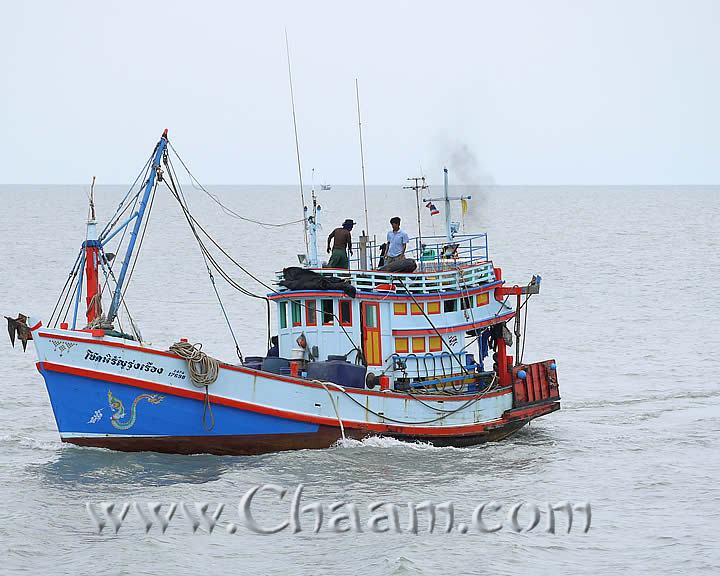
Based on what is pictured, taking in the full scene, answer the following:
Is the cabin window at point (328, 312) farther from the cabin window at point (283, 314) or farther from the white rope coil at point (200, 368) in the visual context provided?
the white rope coil at point (200, 368)

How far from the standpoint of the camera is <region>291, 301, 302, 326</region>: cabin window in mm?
26087

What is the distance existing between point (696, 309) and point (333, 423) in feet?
109

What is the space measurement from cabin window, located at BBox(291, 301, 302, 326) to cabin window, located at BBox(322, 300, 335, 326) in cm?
53

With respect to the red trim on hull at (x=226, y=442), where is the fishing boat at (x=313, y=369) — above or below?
above

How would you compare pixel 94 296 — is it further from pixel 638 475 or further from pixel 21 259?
pixel 21 259

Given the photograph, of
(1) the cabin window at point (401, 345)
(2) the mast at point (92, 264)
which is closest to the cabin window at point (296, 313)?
(1) the cabin window at point (401, 345)

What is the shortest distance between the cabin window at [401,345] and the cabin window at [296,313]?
2.13m

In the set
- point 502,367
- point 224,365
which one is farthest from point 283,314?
point 502,367

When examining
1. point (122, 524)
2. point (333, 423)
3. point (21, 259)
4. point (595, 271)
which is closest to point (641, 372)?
point (333, 423)

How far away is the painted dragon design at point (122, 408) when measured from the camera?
23.5 metres

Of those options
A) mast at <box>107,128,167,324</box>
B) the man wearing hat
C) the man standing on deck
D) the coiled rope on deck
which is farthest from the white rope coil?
the man standing on deck

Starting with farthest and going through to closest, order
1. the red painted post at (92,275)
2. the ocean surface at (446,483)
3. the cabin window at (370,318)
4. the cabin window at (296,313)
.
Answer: the cabin window at (296,313)
the cabin window at (370,318)
the red painted post at (92,275)
the ocean surface at (446,483)

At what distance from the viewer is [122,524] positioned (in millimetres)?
20641

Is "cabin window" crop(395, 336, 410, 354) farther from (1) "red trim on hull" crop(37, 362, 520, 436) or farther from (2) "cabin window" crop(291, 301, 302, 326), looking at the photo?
(2) "cabin window" crop(291, 301, 302, 326)
